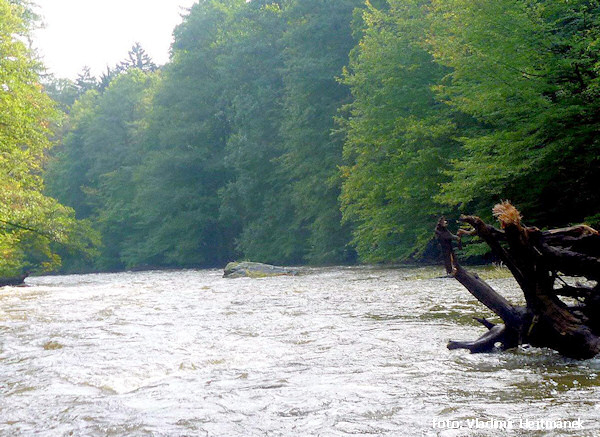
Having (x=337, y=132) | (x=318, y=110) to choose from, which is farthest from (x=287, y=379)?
(x=318, y=110)

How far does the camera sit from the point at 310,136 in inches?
1390

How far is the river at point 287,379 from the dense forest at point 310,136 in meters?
8.04

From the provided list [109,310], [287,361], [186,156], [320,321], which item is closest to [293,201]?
[186,156]

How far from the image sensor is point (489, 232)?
5820 mm

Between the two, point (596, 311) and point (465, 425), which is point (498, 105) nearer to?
point (596, 311)

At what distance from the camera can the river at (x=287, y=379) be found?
4.14 meters

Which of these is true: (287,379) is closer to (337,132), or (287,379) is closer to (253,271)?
(253,271)

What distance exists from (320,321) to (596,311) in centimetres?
427

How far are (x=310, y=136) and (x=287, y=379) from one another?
3038cm

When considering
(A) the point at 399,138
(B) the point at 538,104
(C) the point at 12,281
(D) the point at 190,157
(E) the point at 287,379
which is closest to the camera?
(E) the point at 287,379

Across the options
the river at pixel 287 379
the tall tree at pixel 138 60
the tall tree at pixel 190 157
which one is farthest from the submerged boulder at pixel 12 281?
the tall tree at pixel 138 60

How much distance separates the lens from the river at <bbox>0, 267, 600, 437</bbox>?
4.14 m

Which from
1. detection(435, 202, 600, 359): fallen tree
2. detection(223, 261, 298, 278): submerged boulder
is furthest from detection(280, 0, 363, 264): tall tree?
detection(435, 202, 600, 359): fallen tree

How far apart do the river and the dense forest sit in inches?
316
